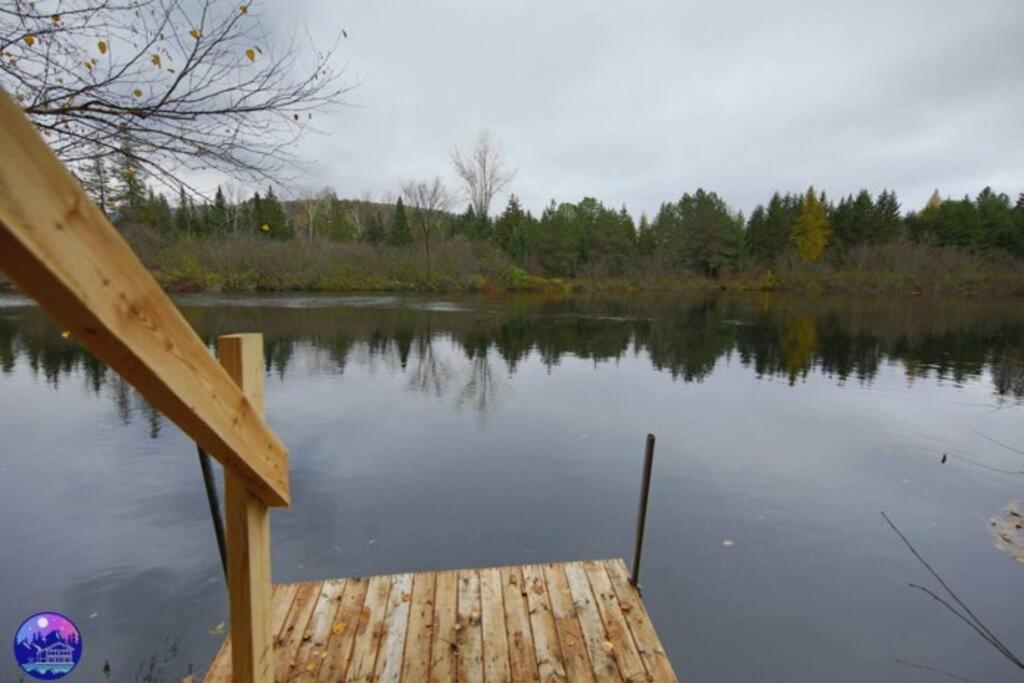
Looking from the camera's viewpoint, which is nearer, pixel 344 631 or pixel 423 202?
pixel 344 631

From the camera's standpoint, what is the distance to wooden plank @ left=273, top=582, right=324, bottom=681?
103 inches

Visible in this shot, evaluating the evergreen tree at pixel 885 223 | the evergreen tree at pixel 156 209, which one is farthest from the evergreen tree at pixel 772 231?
the evergreen tree at pixel 156 209

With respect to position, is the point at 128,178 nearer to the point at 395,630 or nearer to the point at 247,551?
the point at 247,551

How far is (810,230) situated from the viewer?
1855 inches

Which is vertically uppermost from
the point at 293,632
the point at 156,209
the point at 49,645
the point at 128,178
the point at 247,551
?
the point at 156,209

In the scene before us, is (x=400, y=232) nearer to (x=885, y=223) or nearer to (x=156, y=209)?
(x=156, y=209)

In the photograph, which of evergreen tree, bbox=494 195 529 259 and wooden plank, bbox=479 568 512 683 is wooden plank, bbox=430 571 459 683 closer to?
wooden plank, bbox=479 568 512 683

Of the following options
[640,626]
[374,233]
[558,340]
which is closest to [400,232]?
[374,233]

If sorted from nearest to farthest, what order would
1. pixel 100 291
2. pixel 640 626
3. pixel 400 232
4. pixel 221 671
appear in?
pixel 100 291, pixel 221 671, pixel 640 626, pixel 400 232

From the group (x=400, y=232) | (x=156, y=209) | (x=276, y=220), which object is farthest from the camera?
(x=400, y=232)

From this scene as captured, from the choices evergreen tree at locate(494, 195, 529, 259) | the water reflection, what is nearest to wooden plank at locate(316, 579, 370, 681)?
the water reflection

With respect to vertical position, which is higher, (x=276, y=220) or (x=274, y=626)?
(x=276, y=220)

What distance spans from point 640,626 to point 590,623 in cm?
30

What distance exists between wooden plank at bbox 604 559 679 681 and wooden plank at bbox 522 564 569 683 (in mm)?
360
